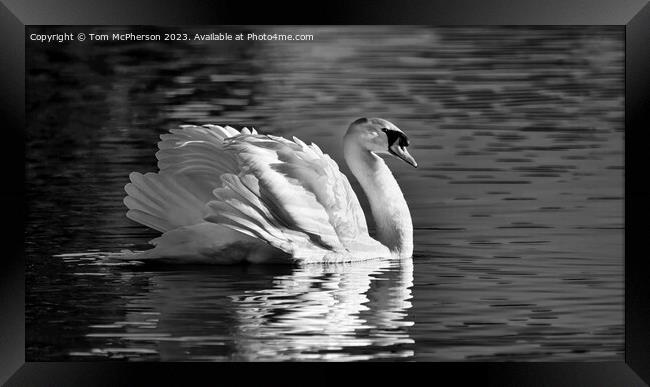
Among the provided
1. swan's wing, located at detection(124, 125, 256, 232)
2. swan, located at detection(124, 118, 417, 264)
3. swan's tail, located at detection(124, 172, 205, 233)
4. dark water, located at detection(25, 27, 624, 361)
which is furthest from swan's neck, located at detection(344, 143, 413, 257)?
dark water, located at detection(25, 27, 624, 361)

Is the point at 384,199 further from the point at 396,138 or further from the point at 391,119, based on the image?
the point at 391,119

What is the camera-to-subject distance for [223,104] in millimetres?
6625

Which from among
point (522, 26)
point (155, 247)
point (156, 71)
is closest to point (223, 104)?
point (156, 71)

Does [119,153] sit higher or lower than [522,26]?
lower

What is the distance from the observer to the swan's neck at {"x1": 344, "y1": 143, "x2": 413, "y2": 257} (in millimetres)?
8180

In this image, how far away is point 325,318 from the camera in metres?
6.14

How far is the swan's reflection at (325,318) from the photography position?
5.77 m

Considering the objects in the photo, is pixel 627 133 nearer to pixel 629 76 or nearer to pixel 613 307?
pixel 629 76

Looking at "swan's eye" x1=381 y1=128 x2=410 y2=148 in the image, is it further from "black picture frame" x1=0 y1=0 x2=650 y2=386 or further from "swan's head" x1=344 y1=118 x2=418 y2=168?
"black picture frame" x1=0 y1=0 x2=650 y2=386

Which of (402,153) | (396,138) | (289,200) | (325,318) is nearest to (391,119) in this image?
(396,138)

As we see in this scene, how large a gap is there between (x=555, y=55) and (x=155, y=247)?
238 centimetres

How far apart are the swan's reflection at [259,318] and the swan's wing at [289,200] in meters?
0.39
